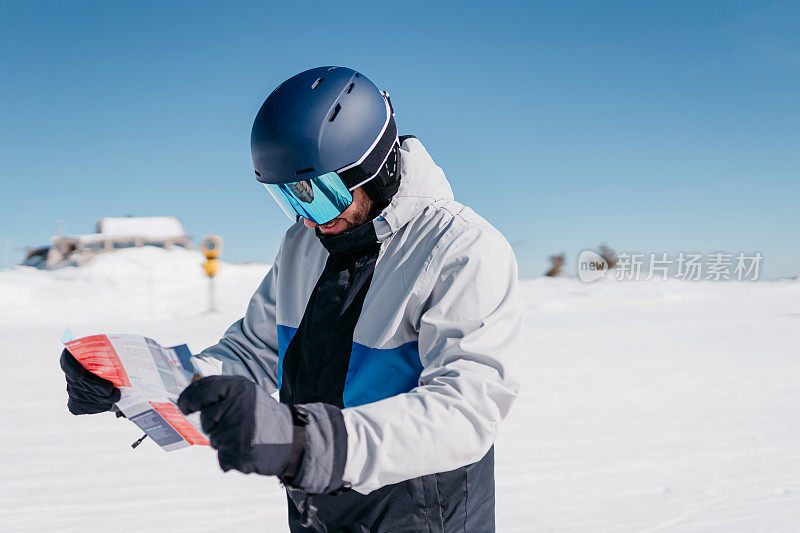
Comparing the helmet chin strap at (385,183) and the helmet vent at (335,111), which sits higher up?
the helmet vent at (335,111)

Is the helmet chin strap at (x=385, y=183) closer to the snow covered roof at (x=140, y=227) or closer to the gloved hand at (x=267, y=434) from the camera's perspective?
the gloved hand at (x=267, y=434)

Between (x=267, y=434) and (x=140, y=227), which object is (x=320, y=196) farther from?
(x=140, y=227)

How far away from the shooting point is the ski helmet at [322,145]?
1.55m

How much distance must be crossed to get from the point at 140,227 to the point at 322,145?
42.9m

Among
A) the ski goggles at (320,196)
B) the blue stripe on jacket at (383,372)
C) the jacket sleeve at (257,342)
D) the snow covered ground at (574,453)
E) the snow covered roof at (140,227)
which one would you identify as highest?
the ski goggles at (320,196)

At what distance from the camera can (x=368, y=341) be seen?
1491 mm

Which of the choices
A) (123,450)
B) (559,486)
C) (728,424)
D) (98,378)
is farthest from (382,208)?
(728,424)

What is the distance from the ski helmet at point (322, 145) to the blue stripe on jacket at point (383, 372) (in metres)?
0.38

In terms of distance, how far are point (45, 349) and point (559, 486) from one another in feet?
25.9

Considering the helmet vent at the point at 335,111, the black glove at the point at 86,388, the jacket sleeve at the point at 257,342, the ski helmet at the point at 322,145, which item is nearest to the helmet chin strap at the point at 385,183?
the ski helmet at the point at 322,145

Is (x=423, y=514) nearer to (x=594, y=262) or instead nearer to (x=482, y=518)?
(x=482, y=518)

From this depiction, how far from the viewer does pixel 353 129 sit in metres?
1.59

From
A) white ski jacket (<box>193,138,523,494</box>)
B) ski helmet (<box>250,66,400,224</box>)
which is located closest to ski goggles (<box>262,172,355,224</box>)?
ski helmet (<box>250,66,400,224</box>)

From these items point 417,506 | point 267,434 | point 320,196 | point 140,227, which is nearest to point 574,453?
point 417,506
